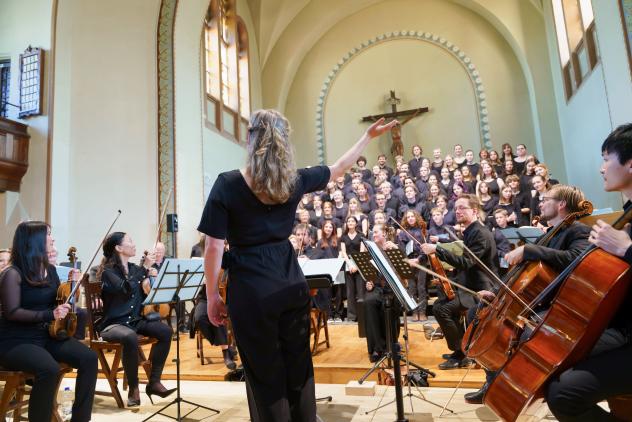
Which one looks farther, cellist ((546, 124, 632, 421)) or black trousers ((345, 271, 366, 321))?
black trousers ((345, 271, 366, 321))

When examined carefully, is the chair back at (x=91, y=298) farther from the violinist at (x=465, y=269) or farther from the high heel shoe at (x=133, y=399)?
the violinist at (x=465, y=269)

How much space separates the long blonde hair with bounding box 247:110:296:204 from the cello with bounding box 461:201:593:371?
1238mm

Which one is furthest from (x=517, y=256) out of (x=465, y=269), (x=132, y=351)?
(x=132, y=351)

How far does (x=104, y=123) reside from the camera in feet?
23.1

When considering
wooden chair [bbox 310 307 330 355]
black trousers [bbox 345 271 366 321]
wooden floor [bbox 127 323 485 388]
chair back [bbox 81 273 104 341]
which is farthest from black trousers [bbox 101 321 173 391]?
black trousers [bbox 345 271 366 321]

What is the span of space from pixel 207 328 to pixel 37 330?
6.16ft

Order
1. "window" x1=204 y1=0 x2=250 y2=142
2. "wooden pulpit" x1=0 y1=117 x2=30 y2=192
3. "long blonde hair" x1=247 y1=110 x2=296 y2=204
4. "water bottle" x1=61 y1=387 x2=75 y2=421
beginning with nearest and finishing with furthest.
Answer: "long blonde hair" x1=247 y1=110 x2=296 y2=204 < "water bottle" x1=61 y1=387 x2=75 y2=421 < "wooden pulpit" x1=0 y1=117 x2=30 y2=192 < "window" x1=204 y1=0 x2=250 y2=142

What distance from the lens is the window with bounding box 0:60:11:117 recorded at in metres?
7.05

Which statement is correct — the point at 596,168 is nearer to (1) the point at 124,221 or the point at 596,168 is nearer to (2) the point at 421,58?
(2) the point at 421,58

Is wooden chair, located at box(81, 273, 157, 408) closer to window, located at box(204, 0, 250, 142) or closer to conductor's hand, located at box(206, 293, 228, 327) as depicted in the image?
conductor's hand, located at box(206, 293, 228, 327)

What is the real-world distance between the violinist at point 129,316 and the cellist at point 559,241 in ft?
7.50

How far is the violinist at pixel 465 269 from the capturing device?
12.2 feet

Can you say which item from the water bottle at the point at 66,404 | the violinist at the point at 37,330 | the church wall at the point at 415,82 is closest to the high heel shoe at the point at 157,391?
the water bottle at the point at 66,404

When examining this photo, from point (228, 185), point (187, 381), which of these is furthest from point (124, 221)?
point (228, 185)
